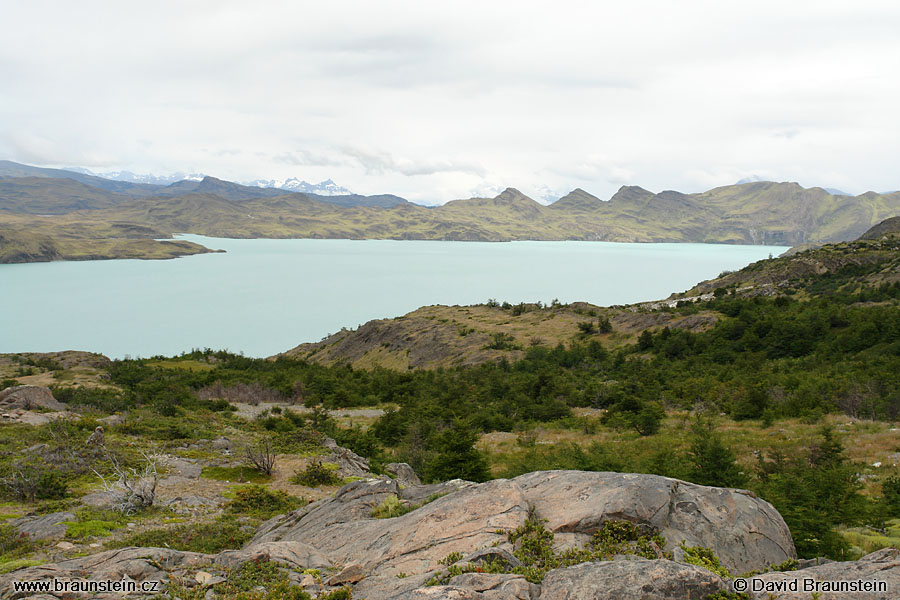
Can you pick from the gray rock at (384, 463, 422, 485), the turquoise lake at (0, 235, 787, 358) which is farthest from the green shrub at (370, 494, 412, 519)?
the turquoise lake at (0, 235, 787, 358)

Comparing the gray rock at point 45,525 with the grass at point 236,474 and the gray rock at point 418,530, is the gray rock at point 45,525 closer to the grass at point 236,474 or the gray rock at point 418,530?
the gray rock at point 418,530

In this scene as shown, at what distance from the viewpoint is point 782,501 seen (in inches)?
392

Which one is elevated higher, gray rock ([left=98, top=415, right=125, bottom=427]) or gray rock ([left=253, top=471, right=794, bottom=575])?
gray rock ([left=253, top=471, right=794, bottom=575])

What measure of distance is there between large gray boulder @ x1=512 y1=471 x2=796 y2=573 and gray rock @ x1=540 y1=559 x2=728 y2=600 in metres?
1.42

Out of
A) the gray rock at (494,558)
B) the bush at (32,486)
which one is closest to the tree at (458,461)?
the gray rock at (494,558)

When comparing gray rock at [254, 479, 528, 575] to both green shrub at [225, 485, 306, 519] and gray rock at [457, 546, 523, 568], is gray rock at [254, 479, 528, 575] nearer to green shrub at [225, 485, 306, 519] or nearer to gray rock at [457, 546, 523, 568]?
gray rock at [457, 546, 523, 568]

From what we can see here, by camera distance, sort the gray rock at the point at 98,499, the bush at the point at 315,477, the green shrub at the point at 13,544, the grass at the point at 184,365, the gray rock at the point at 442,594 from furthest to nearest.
Result: the grass at the point at 184,365 < the bush at the point at 315,477 < the gray rock at the point at 98,499 < the green shrub at the point at 13,544 < the gray rock at the point at 442,594

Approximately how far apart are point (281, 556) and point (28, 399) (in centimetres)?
2971

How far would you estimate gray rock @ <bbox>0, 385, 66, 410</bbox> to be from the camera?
28.0 m

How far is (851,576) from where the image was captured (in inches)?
246

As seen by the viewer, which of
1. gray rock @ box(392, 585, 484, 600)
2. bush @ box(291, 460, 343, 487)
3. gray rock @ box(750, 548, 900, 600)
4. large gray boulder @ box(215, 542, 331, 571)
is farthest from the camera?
bush @ box(291, 460, 343, 487)

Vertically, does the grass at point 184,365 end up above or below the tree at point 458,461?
below

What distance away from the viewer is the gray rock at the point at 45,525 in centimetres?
1138

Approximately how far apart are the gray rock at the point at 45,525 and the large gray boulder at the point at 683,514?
11.3m
